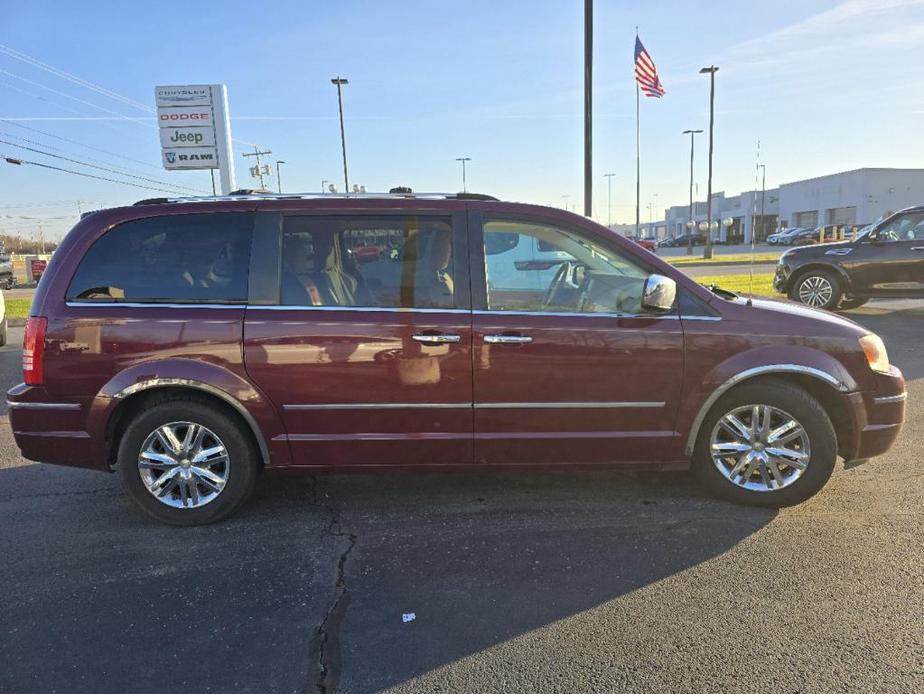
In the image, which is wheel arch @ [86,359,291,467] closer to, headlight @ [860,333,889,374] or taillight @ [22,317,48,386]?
taillight @ [22,317,48,386]

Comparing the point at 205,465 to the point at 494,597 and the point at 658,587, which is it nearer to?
the point at 494,597

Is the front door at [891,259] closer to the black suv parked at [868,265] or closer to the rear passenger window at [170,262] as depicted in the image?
the black suv parked at [868,265]

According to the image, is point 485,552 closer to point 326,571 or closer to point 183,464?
point 326,571

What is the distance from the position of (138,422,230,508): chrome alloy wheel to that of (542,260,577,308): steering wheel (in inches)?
82.2

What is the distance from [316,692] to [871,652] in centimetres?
217

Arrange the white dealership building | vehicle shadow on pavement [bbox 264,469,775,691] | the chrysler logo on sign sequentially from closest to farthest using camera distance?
vehicle shadow on pavement [bbox 264,469,775,691] → the chrysler logo on sign → the white dealership building

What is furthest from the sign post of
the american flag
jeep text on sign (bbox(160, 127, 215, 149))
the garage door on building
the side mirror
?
the garage door on building

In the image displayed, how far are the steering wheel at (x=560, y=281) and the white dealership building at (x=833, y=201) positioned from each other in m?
55.4

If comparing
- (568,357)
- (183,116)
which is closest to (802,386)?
(568,357)

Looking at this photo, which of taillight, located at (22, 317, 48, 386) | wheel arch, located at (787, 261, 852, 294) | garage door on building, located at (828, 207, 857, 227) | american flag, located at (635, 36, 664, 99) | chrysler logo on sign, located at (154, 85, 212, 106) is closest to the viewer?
taillight, located at (22, 317, 48, 386)

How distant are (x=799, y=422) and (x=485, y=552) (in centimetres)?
200

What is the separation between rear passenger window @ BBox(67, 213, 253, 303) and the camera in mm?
3637

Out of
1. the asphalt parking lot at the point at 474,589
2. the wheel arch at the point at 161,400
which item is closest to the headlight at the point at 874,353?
the asphalt parking lot at the point at 474,589

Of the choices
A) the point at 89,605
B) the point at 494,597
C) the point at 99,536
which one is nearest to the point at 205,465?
the point at 99,536
